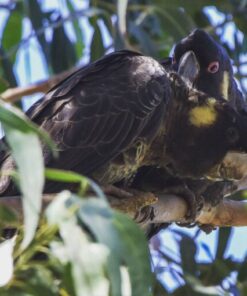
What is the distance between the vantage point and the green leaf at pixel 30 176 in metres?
1.11

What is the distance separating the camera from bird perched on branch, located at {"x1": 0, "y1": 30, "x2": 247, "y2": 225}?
6.84 ft

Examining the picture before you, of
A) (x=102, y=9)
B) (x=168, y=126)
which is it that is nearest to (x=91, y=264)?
(x=168, y=126)

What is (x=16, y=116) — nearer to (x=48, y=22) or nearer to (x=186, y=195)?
(x=186, y=195)

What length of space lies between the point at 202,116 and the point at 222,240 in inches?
20.7

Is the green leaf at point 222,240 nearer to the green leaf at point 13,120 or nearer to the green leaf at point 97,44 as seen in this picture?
the green leaf at point 97,44

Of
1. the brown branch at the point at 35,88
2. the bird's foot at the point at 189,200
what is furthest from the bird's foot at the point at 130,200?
the brown branch at the point at 35,88

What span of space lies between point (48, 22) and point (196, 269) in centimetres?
102

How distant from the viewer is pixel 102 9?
3.02 meters

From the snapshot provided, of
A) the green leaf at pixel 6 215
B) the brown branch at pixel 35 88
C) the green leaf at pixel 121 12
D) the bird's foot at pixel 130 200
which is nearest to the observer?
the green leaf at pixel 6 215

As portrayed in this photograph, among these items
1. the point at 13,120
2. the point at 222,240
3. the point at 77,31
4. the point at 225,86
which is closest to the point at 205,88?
the point at 225,86

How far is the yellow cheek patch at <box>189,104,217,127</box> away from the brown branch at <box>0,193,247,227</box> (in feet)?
0.65

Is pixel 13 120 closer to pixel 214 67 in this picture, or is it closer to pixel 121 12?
pixel 121 12

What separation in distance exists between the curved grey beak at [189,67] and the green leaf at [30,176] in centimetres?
128

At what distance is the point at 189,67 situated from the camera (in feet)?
8.16
